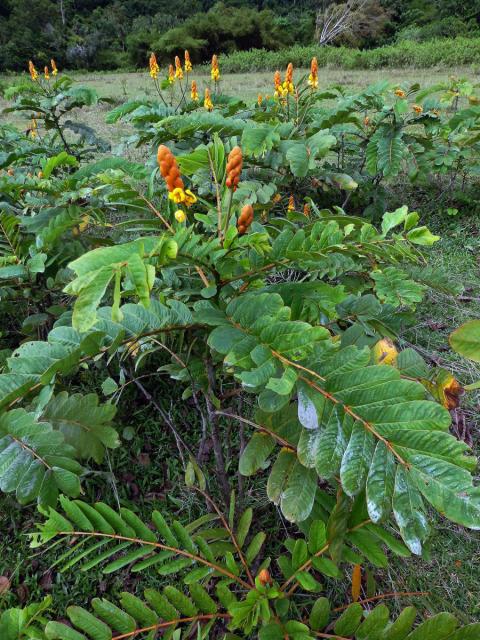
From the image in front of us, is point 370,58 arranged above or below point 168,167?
above

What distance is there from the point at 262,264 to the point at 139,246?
25 cm

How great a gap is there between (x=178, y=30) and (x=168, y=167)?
15908 millimetres

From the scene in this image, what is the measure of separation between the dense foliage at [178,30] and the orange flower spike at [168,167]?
14070 mm

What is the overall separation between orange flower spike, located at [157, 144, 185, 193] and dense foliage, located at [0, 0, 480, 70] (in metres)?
14.1

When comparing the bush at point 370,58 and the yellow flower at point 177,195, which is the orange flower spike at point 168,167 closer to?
the yellow flower at point 177,195

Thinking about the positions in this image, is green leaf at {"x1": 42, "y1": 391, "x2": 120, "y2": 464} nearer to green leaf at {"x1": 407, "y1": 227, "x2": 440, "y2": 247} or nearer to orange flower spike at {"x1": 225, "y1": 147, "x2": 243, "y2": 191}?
orange flower spike at {"x1": 225, "y1": 147, "x2": 243, "y2": 191}

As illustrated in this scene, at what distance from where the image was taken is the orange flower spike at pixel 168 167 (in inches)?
→ 27.8

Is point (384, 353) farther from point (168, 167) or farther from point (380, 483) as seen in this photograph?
point (168, 167)

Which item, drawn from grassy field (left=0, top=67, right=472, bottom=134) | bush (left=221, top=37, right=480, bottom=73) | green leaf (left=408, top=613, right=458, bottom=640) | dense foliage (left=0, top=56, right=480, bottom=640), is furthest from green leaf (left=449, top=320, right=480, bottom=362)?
bush (left=221, top=37, right=480, bottom=73)

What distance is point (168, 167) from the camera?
0.73 m

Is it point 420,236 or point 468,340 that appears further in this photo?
point 420,236

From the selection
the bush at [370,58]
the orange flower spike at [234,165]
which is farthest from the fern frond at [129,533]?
the bush at [370,58]

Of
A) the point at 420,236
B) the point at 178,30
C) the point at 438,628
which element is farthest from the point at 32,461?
the point at 178,30

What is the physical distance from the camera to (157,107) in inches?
97.0
